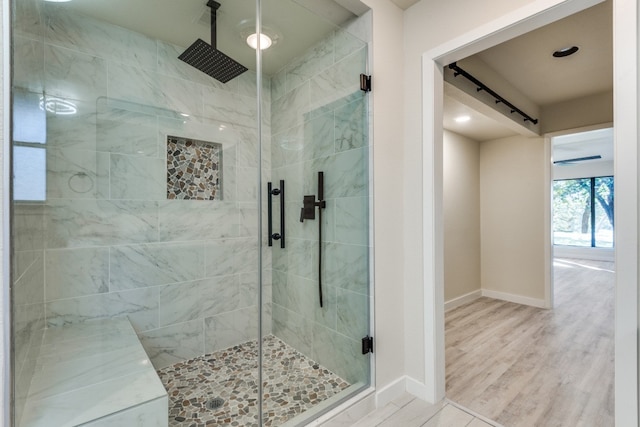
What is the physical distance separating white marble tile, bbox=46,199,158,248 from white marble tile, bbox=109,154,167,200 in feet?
0.20

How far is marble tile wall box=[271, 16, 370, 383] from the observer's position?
1.86 m

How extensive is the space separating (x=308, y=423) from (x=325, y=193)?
4.28ft

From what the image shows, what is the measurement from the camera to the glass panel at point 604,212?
739 cm

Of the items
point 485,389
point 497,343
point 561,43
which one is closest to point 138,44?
point 561,43

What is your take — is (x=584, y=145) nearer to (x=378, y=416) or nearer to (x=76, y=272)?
(x=378, y=416)

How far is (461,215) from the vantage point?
158 inches

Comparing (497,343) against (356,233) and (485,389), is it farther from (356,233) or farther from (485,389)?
(356,233)

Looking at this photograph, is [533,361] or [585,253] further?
[585,253]

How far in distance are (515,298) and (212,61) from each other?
4521mm

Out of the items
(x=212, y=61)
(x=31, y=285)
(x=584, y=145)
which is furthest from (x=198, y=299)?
(x=584, y=145)

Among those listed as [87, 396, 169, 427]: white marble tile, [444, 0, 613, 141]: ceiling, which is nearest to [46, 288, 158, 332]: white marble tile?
[87, 396, 169, 427]: white marble tile

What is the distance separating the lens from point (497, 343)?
2723 millimetres

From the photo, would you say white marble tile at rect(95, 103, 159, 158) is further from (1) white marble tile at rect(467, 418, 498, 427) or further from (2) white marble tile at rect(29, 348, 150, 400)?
(1) white marble tile at rect(467, 418, 498, 427)

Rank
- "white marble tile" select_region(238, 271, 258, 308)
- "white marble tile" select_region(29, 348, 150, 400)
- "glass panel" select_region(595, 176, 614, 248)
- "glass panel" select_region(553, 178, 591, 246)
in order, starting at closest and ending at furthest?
"white marble tile" select_region(29, 348, 150, 400), "white marble tile" select_region(238, 271, 258, 308), "glass panel" select_region(595, 176, 614, 248), "glass panel" select_region(553, 178, 591, 246)
